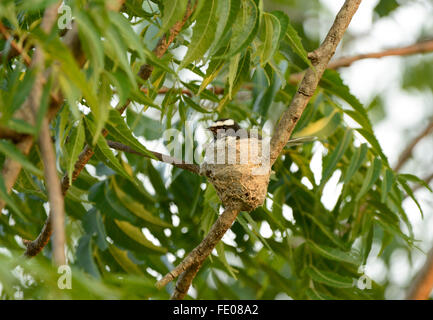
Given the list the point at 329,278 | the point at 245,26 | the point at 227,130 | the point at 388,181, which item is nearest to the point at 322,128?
the point at 388,181

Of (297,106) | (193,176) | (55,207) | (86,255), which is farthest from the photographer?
(193,176)

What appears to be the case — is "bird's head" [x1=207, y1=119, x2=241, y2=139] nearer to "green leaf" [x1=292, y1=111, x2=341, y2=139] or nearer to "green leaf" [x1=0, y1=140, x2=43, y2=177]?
"green leaf" [x1=292, y1=111, x2=341, y2=139]

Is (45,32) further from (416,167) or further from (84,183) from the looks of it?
(416,167)

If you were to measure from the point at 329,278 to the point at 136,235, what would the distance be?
3.60 feet

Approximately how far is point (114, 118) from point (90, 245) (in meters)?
1.35

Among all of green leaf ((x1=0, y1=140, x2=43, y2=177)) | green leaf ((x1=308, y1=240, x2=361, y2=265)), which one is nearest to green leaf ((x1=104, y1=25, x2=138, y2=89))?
green leaf ((x1=0, y1=140, x2=43, y2=177))

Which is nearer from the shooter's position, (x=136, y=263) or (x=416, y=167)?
(x=136, y=263)

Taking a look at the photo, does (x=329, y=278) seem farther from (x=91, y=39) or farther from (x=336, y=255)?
(x=91, y=39)

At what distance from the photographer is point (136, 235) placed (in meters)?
3.65

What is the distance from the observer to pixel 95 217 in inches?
137

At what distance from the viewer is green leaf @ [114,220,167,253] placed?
11.9ft

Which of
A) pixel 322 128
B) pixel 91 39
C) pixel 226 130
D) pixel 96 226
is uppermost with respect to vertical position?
pixel 226 130
